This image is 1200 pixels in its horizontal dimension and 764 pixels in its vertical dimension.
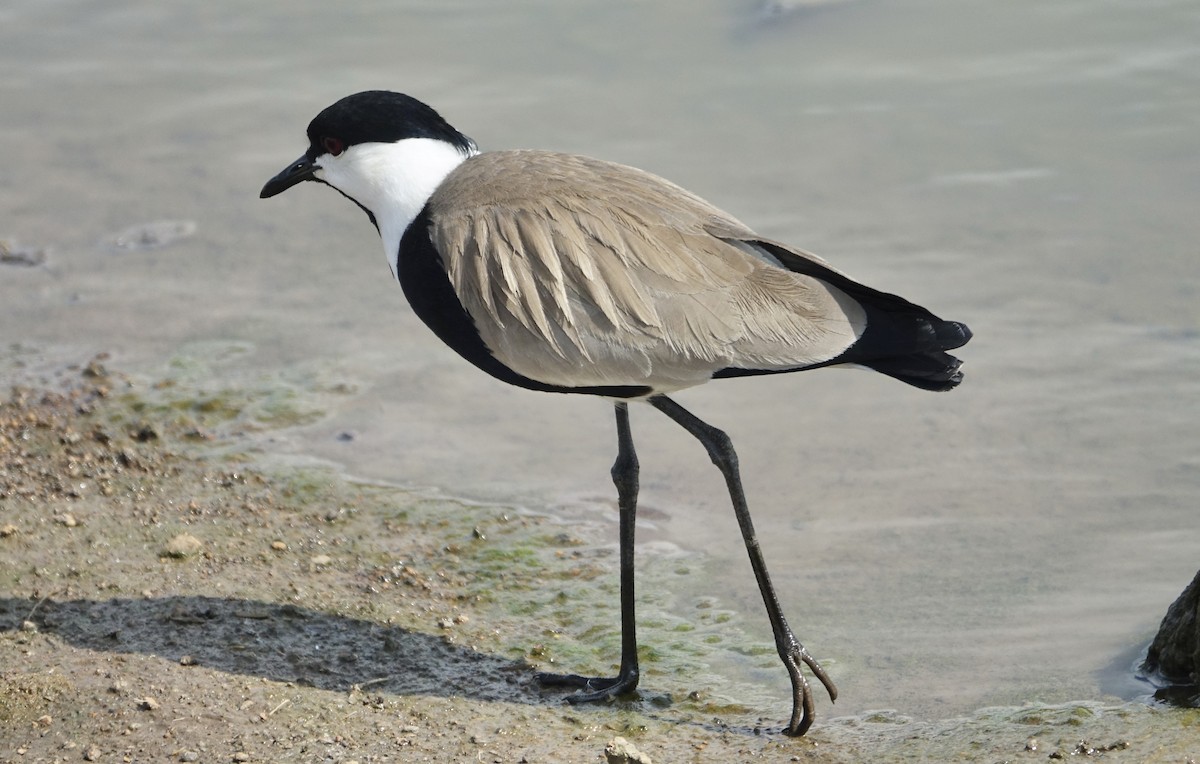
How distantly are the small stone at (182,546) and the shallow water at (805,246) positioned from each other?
1082mm

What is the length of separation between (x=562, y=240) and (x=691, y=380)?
2.02ft

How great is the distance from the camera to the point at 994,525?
6055mm

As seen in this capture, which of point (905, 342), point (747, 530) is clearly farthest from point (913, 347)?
point (747, 530)

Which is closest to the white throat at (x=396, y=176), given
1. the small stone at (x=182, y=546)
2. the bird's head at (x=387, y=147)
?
the bird's head at (x=387, y=147)

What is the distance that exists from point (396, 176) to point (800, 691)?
216 centimetres

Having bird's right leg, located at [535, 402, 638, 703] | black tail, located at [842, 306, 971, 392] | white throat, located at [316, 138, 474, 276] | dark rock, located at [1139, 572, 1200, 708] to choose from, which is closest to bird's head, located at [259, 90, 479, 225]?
white throat, located at [316, 138, 474, 276]

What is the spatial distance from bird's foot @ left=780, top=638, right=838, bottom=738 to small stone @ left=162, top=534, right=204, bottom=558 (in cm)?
229

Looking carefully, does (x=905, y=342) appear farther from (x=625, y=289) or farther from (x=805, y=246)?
(x=805, y=246)

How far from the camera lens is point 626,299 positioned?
4594 mm

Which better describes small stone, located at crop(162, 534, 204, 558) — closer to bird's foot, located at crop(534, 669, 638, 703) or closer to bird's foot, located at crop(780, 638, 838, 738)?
bird's foot, located at crop(534, 669, 638, 703)

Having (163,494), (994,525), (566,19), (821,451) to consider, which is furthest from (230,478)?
(566,19)

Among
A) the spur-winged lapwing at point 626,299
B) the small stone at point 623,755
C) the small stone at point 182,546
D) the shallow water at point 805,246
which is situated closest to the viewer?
the small stone at point 623,755

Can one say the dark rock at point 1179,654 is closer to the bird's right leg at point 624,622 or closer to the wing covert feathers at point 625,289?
the wing covert feathers at point 625,289

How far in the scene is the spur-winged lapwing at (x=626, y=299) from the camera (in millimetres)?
4551
